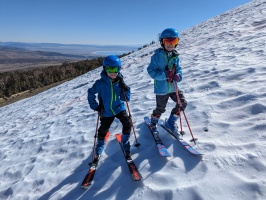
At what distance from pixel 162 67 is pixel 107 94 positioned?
1.27 metres

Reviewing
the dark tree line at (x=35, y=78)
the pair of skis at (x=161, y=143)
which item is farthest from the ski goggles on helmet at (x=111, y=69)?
the dark tree line at (x=35, y=78)

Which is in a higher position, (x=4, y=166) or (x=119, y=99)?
(x=119, y=99)

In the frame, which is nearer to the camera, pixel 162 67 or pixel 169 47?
pixel 169 47

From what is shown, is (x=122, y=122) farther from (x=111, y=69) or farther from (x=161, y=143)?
(x=111, y=69)

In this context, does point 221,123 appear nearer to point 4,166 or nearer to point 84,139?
point 84,139

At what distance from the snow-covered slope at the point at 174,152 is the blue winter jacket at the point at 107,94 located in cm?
99

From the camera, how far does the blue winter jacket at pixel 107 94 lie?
4.67 m

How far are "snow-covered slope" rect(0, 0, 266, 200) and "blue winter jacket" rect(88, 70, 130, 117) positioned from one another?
99 centimetres

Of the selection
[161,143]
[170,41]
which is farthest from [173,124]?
[170,41]

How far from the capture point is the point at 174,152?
457 cm

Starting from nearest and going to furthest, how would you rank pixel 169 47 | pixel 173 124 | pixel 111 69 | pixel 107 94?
pixel 111 69 → pixel 107 94 → pixel 169 47 → pixel 173 124

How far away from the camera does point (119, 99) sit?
484 cm

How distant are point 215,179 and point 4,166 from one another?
16.6ft

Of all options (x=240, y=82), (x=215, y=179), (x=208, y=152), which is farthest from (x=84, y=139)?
(x=240, y=82)
